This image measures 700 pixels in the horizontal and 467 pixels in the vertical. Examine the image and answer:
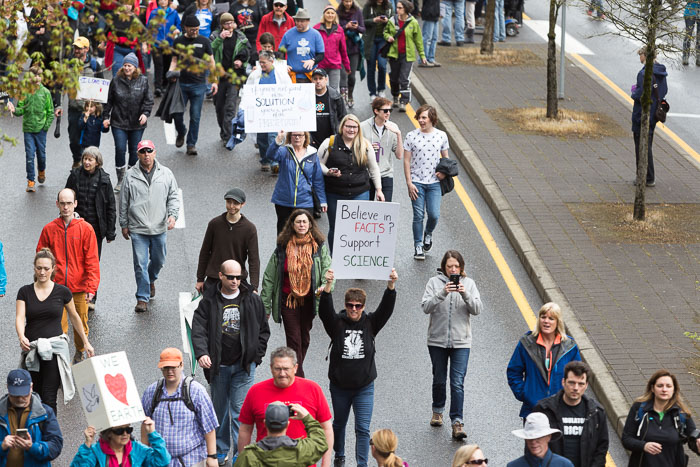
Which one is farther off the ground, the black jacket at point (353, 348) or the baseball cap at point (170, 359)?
the baseball cap at point (170, 359)

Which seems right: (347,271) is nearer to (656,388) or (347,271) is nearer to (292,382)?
(292,382)

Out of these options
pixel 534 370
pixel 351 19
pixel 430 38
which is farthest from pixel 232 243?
pixel 430 38

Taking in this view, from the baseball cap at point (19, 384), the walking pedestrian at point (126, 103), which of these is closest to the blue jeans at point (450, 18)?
the walking pedestrian at point (126, 103)

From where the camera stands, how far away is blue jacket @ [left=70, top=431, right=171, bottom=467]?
27.8ft

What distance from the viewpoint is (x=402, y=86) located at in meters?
21.0

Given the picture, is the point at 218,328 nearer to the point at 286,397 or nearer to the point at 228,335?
the point at 228,335

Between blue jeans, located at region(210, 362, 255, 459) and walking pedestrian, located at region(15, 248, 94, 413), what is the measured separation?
53.4 inches

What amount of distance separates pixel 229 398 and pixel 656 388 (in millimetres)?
3702

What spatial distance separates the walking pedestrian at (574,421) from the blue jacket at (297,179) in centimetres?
560

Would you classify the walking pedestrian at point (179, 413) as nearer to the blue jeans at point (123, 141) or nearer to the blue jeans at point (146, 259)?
the blue jeans at point (146, 259)

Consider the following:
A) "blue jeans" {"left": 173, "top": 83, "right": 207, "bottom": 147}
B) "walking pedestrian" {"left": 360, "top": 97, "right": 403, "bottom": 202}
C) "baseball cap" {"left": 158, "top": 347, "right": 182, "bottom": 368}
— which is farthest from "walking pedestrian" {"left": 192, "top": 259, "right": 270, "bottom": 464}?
"blue jeans" {"left": 173, "top": 83, "right": 207, "bottom": 147}

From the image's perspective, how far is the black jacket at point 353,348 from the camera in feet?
33.6

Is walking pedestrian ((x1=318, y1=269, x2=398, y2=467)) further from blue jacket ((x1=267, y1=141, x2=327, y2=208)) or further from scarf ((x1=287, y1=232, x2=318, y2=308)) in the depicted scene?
blue jacket ((x1=267, y1=141, x2=327, y2=208))

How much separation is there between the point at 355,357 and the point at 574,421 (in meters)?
1.98
